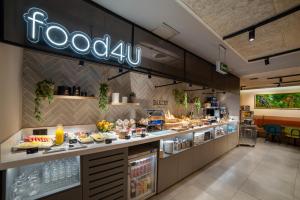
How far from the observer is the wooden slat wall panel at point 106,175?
189cm

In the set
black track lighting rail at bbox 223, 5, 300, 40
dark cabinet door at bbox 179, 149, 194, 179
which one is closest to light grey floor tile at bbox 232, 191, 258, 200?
dark cabinet door at bbox 179, 149, 194, 179

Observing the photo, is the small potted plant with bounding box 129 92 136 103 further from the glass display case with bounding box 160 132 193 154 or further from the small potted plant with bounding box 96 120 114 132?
the glass display case with bounding box 160 132 193 154

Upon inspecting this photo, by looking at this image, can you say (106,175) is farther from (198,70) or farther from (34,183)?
(198,70)

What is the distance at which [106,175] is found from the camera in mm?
2061

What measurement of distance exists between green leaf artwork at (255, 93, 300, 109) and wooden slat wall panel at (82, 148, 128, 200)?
33.4 ft

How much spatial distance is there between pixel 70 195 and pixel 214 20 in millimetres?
3216

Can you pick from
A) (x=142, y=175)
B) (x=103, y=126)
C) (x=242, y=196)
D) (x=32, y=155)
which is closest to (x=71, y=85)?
(x=103, y=126)

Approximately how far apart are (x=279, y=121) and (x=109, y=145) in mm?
10307

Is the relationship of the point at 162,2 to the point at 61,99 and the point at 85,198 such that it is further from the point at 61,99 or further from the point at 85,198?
the point at 85,198

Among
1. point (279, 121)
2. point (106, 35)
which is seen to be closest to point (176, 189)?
point (106, 35)

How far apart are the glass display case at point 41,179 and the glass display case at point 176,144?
1.59 m

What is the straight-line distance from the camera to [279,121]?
28.6 feet

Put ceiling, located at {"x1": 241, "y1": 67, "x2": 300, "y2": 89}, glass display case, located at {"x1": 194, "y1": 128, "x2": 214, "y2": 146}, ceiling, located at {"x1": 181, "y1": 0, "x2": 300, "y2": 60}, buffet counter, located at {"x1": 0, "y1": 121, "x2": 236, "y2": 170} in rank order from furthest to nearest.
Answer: ceiling, located at {"x1": 241, "y1": 67, "x2": 300, "y2": 89}, glass display case, located at {"x1": 194, "y1": 128, "x2": 214, "y2": 146}, ceiling, located at {"x1": 181, "y1": 0, "x2": 300, "y2": 60}, buffet counter, located at {"x1": 0, "y1": 121, "x2": 236, "y2": 170}

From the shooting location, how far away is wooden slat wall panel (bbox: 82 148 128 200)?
1.89 meters
